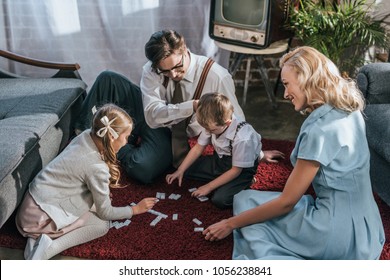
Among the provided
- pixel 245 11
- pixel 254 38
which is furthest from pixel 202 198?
pixel 245 11

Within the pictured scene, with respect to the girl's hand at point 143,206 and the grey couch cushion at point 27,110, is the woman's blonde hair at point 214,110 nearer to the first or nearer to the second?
the girl's hand at point 143,206

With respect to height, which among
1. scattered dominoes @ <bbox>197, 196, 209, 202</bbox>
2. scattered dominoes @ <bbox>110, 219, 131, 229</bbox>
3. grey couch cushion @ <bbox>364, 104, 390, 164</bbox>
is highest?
grey couch cushion @ <bbox>364, 104, 390, 164</bbox>

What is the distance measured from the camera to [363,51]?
350cm

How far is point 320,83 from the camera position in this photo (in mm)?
1821

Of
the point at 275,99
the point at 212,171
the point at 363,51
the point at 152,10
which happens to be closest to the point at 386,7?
the point at 363,51

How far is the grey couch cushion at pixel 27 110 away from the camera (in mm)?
2146

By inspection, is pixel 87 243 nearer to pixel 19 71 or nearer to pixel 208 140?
pixel 208 140

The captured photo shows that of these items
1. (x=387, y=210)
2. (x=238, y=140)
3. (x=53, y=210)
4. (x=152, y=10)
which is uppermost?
(x=152, y=10)

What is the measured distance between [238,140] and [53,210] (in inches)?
35.7

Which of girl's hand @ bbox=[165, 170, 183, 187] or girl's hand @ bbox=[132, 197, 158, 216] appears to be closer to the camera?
girl's hand @ bbox=[132, 197, 158, 216]

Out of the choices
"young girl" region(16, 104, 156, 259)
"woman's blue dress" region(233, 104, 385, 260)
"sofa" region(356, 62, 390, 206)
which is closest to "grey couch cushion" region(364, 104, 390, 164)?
"sofa" region(356, 62, 390, 206)

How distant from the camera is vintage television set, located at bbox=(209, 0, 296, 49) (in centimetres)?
305

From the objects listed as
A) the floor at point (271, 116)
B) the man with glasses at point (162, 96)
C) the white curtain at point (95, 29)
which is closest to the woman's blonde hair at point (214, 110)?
the man with glasses at point (162, 96)

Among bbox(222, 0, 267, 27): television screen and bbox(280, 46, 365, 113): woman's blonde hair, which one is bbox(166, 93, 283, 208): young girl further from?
bbox(222, 0, 267, 27): television screen
